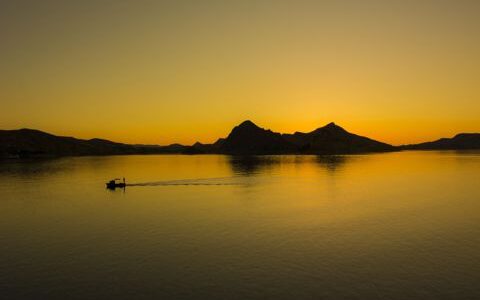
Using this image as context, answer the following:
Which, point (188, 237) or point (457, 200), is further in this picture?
point (457, 200)

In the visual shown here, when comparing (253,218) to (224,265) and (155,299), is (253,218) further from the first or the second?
(155,299)

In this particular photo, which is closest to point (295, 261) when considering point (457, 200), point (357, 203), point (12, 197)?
point (357, 203)

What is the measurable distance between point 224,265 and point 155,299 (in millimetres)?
10008

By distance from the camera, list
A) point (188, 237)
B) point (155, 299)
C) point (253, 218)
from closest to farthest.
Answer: point (155, 299), point (188, 237), point (253, 218)

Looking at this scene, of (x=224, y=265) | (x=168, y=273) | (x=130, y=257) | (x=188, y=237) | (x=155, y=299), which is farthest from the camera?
(x=188, y=237)

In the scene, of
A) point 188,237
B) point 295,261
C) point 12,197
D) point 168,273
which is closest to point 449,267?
point 295,261

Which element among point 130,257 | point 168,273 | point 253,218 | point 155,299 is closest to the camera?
point 155,299

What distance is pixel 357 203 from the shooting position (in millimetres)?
81062

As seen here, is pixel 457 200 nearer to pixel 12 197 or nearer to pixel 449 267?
pixel 449 267

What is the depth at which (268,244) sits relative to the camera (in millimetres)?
46906

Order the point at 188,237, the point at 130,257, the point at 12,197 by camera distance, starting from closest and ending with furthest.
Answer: the point at 130,257 → the point at 188,237 → the point at 12,197

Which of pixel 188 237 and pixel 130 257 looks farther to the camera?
pixel 188 237

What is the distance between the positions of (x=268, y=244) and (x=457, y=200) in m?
57.0

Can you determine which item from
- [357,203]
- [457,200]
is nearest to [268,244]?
[357,203]
